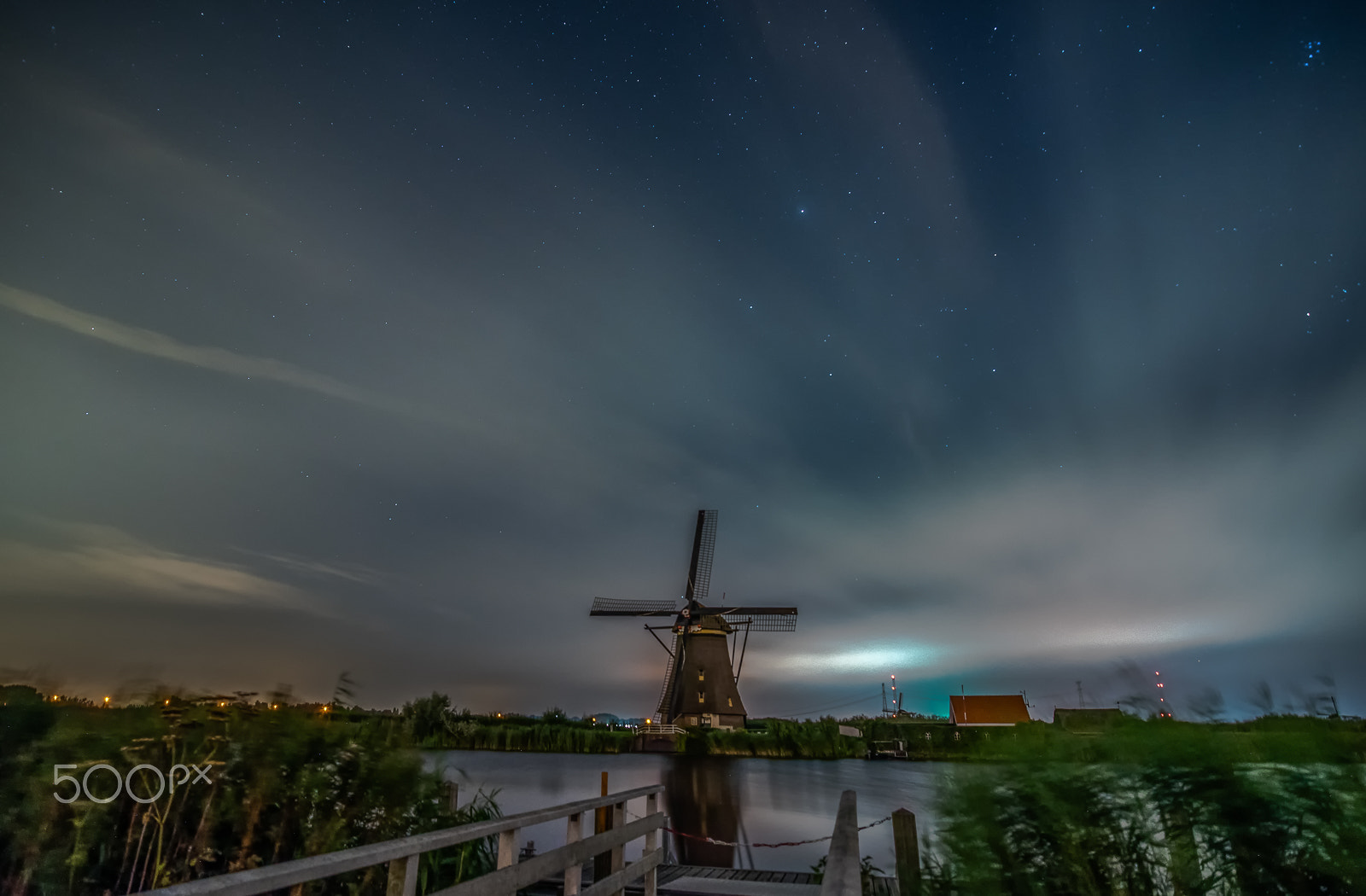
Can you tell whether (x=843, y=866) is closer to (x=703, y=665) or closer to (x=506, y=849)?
(x=506, y=849)

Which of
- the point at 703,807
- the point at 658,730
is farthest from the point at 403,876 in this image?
the point at 658,730

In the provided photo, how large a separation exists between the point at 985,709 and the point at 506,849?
65363 millimetres

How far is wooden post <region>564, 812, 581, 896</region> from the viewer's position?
487 centimetres

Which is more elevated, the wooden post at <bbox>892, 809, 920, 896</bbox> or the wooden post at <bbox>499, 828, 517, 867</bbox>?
the wooden post at <bbox>499, 828, 517, 867</bbox>

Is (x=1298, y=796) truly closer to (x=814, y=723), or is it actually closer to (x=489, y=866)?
(x=489, y=866)

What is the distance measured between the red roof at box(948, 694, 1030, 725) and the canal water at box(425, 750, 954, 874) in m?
13.7

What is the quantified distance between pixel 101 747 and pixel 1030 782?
769cm

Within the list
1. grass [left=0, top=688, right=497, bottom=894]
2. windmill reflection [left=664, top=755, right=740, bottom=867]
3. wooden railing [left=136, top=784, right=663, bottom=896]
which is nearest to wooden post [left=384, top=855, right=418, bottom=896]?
wooden railing [left=136, top=784, right=663, bottom=896]

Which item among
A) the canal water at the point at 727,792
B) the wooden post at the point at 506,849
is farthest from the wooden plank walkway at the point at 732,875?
the wooden post at the point at 506,849

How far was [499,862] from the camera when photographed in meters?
4.13

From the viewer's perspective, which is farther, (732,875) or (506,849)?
(732,875)

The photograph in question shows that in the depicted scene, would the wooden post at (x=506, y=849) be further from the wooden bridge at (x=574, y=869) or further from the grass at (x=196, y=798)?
the grass at (x=196, y=798)

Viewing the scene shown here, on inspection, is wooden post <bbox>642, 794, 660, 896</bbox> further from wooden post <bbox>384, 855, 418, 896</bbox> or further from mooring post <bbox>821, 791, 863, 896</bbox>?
mooring post <bbox>821, 791, 863, 896</bbox>

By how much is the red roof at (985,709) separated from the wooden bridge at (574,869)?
187 feet
